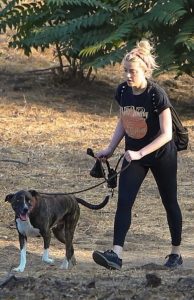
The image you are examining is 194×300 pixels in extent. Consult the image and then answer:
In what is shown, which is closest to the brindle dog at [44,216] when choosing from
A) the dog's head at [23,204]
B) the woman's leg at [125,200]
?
the dog's head at [23,204]

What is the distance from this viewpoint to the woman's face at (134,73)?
6.60 meters

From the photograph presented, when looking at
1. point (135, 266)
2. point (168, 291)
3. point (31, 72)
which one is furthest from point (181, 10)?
point (168, 291)

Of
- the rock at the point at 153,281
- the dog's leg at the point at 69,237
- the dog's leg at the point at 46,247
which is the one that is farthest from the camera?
the dog's leg at the point at 69,237

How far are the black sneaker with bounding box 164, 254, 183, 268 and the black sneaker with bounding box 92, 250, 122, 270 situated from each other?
0.60m

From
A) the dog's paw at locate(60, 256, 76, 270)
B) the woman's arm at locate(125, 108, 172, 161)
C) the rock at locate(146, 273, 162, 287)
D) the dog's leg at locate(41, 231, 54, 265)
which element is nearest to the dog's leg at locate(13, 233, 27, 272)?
the dog's leg at locate(41, 231, 54, 265)

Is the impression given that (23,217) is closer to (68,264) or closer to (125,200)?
(68,264)

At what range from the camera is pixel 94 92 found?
1529 centimetres

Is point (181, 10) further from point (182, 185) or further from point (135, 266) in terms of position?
point (135, 266)

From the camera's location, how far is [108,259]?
21.9ft

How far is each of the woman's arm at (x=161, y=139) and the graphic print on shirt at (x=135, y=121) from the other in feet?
0.46

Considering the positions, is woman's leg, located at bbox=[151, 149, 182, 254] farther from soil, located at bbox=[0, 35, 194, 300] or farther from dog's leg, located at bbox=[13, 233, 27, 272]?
dog's leg, located at bbox=[13, 233, 27, 272]

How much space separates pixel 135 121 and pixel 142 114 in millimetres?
79

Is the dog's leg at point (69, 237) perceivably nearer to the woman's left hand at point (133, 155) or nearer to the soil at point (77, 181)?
the soil at point (77, 181)

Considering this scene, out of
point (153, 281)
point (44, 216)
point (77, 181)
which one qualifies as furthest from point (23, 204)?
point (77, 181)
